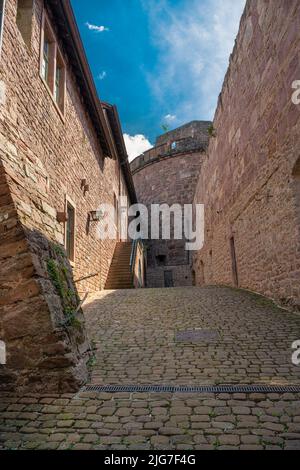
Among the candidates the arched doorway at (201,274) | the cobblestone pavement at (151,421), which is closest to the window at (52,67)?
the cobblestone pavement at (151,421)

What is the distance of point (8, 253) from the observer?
322 centimetres

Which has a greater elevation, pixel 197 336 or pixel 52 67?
pixel 52 67

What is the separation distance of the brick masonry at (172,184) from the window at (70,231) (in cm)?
1339

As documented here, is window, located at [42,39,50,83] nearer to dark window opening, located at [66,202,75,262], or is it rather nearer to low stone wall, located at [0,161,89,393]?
dark window opening, located at [66,202,75,262]

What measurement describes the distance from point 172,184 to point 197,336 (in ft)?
63.1

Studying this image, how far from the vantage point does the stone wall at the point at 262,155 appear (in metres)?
5.41

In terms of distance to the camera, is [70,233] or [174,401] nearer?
[174,401]

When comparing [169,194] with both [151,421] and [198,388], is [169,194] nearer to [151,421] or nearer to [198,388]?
[198,388]

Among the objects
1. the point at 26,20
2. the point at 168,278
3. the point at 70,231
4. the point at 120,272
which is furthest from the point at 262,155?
the point at 168,278

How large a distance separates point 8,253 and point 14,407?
149 centimetres

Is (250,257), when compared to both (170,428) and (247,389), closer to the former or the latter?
(247,389)

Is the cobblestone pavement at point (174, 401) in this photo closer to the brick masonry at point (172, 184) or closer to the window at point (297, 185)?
the window at point (297, 185)

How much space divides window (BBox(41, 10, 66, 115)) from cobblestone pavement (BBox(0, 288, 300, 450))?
5743 millimetres

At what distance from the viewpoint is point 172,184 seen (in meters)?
23.3
